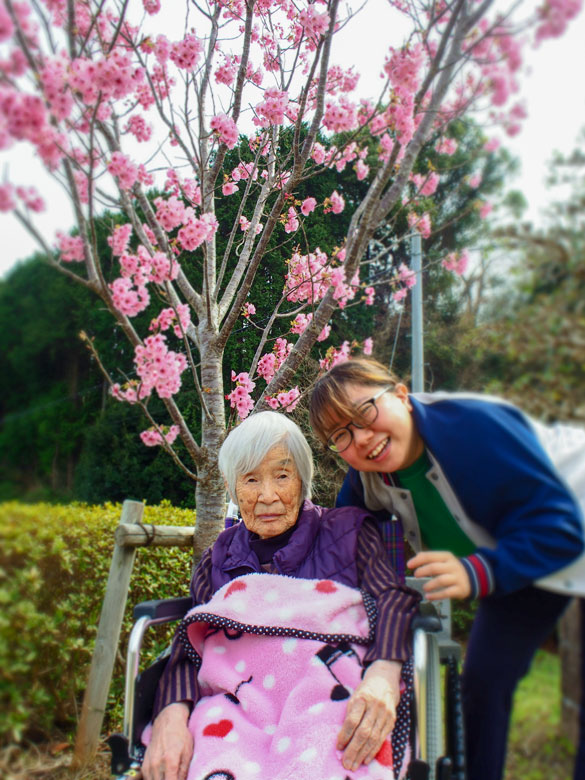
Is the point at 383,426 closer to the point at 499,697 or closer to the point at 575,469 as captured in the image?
the point at 575,469

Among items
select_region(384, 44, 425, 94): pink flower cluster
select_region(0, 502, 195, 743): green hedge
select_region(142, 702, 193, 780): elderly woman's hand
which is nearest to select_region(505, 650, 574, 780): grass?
select_region(142, 702, 193, 780): elderly woman's hand

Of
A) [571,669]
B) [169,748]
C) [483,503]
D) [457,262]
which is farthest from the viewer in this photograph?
[457,262]

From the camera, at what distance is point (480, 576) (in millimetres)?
1180

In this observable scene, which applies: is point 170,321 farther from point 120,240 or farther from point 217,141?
point 217,141

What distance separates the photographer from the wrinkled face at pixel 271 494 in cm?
170

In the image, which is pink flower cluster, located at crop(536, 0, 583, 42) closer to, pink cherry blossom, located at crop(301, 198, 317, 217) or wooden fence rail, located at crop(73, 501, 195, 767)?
pink cherry blossom, located at crop(301, 198, 317, 217)

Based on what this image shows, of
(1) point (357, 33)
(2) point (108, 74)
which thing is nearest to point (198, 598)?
(2) point (108, 74)

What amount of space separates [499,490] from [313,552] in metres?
0.64

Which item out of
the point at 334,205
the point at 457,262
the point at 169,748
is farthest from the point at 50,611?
the point at 334,205

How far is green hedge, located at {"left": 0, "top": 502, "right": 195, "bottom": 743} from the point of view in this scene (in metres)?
1.21

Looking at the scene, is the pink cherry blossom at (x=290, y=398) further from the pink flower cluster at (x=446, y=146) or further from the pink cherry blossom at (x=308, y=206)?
the pink flower cluster at (x=446, y=146)

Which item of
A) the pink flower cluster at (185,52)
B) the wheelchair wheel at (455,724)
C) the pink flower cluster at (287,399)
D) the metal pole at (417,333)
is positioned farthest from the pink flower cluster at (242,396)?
the wheelchair wheel at (455,724)

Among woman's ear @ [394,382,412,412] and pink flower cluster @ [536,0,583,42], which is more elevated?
pink flower cluster @ [536,0,583,42]

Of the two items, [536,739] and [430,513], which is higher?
[430,513]
